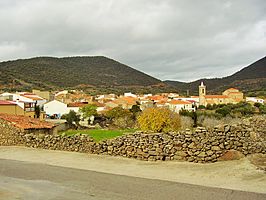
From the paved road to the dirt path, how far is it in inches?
22.8

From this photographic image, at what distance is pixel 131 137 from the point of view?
48.1ft

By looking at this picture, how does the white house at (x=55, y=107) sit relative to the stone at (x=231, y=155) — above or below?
above

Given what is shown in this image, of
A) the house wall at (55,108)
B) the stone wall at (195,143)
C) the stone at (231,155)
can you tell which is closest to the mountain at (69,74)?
the house wall at (55,108)

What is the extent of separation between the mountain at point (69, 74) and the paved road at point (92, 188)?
104774mm

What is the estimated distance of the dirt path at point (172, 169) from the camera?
974 cm

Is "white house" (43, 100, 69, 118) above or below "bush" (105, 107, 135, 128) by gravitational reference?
above

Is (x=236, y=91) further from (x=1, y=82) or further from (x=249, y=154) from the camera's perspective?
(x=249, y=154)

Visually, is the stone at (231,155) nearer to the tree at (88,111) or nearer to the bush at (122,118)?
the bush at (122,118)

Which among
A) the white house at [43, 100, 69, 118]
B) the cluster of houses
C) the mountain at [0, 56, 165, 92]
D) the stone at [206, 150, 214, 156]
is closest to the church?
the cluster of houses

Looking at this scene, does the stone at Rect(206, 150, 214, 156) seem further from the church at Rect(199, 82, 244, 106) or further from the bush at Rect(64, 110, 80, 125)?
the church at Rect(199, 82, 244, 106)

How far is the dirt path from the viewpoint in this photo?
32.0ft

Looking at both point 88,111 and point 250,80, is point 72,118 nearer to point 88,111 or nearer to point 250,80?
point 88,111

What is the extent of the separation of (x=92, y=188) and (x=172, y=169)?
3.36m

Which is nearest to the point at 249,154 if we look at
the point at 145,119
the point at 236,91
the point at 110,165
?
the point at 110,165
